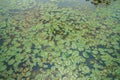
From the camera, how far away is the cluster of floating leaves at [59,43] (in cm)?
307

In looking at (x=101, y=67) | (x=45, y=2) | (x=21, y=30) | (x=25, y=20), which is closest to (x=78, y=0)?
(x=45, y=2)

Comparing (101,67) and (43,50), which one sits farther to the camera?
(43,50)

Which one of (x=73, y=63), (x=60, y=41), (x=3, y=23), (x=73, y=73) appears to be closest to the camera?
(x=73, y=73)

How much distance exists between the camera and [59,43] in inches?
147

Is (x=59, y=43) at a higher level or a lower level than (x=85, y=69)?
higher

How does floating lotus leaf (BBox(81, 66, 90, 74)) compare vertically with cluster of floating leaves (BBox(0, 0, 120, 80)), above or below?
below

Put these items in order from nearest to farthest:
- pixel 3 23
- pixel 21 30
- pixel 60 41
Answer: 1. pixel 60 41
2. pixel 21 30
3. pixel 3 23

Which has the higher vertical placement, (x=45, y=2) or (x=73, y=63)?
(x=45, y=2)

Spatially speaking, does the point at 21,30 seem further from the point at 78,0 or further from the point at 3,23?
the point at 78,0

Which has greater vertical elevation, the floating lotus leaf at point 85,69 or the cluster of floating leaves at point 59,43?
the cluster of floating leaves at point 59,43

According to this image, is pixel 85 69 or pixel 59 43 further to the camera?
pixel 59 43

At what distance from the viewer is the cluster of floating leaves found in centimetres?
307

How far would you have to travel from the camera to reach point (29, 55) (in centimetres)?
345

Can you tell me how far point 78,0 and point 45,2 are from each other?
1166 millimetres
